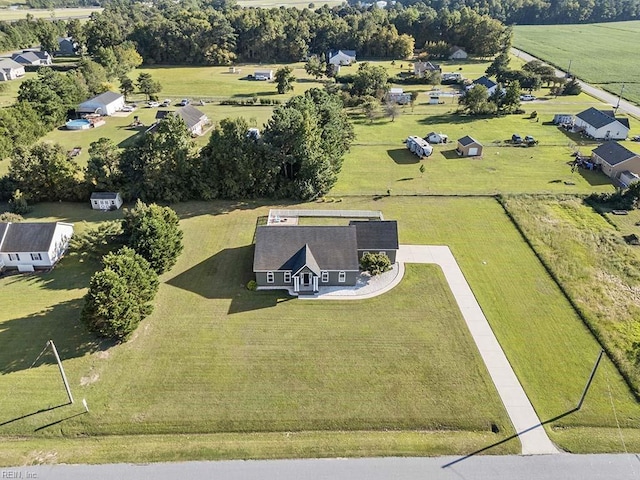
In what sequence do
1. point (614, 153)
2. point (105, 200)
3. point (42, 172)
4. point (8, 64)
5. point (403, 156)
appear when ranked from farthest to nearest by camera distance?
point (8, 64) → point (403, 156) → point (614, 153) → point (42, 172) → point (105, 200)

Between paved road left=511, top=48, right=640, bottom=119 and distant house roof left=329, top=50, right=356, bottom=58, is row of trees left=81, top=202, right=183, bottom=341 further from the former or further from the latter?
distant house roof left=329, top=50, right=356, bottom=58

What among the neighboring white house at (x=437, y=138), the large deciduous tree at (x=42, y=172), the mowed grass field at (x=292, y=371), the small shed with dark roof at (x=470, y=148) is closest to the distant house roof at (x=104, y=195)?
the large deciduous tree at (x=42, y=172)

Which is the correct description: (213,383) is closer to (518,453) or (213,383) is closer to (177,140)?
(518,453)

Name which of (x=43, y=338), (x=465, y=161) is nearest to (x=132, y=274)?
(x=43, y=338)

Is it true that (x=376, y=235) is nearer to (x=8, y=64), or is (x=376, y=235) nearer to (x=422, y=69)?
(x=422, y=69)

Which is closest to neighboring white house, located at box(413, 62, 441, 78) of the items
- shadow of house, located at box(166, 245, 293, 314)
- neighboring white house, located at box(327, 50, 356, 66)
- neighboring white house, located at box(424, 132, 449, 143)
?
neighboring white house, located at box(327, 50, 356, 66)

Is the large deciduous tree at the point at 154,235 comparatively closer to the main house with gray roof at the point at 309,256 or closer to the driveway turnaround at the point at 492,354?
the main house with gray roof at the point at 309,256
